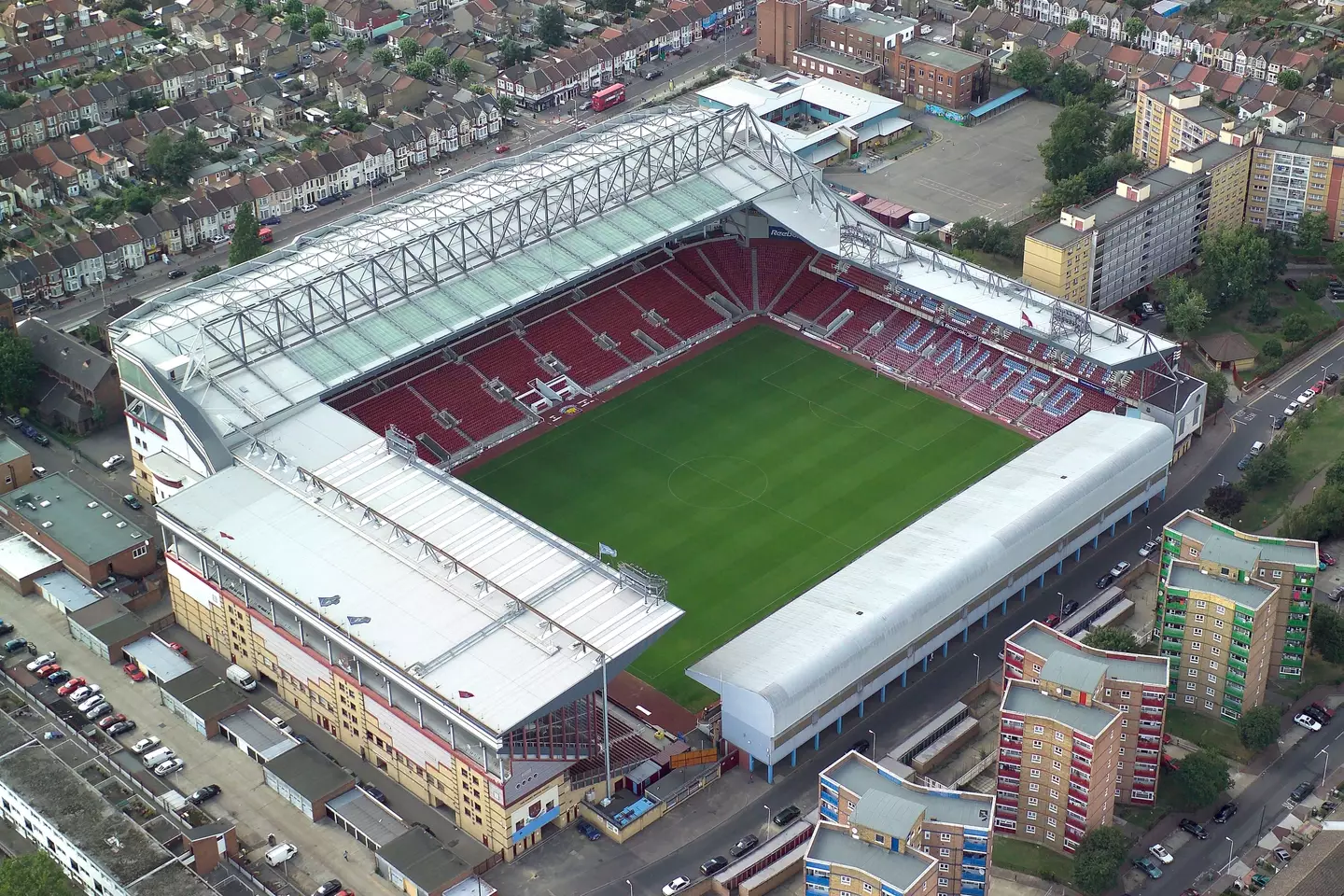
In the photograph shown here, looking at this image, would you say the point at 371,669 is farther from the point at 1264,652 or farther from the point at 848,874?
the point at 1264,652

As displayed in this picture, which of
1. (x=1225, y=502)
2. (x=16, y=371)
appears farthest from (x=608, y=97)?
(x=1225, y=502)

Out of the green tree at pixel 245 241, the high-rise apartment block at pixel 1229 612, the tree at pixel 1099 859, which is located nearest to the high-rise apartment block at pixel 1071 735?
the tree at pixel 1099 859

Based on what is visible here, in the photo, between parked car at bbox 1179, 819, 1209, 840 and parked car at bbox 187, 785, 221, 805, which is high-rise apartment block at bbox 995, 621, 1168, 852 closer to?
parked car at bbox 1179, 819, 1209, 840

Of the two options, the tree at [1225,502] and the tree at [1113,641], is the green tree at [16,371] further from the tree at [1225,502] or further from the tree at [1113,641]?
the tree at [1225,502]

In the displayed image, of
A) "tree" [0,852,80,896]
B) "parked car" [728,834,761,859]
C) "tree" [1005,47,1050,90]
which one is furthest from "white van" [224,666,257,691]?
"tree" [1005,47,1050,90]

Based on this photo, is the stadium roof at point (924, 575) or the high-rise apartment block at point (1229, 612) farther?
the stadium roof at point (924, 575)

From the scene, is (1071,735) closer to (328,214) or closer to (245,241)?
(245,241)
